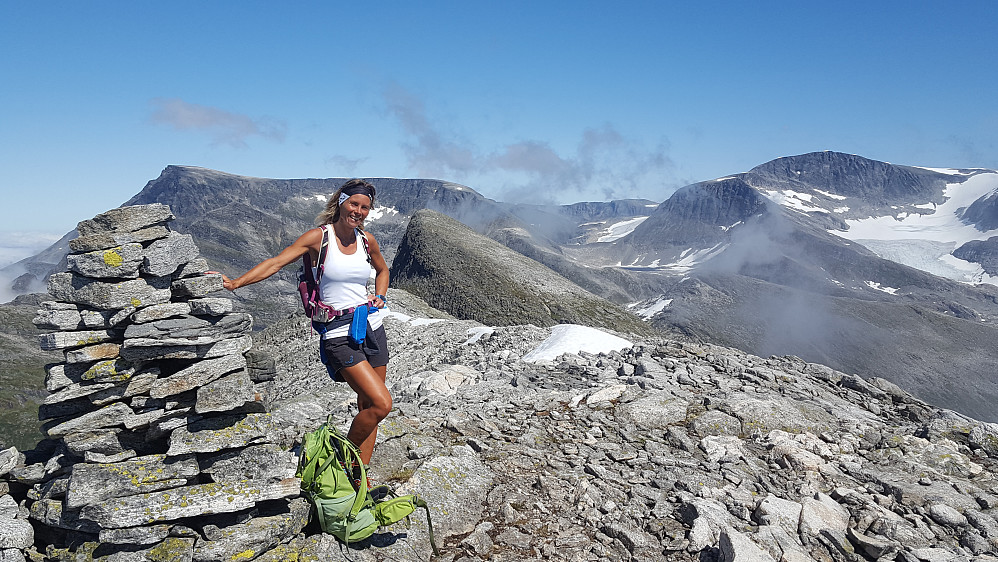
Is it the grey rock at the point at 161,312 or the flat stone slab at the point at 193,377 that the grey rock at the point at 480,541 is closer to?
the flat stone slab at the point at 193,377

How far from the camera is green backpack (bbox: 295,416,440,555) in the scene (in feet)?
20.1

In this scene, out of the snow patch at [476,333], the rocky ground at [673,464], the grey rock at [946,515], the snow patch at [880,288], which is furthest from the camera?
the snow patch at [880,288]

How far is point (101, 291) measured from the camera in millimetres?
6270

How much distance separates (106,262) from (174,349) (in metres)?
1.24

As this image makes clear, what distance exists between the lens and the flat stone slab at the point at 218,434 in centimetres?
608

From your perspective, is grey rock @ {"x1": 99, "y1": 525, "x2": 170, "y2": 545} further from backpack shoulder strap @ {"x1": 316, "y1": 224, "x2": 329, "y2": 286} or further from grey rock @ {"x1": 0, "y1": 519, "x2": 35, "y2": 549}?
backpack shoulder strap @ {"x1": 316, "y1": 224, "x2": 329, "y2": 286}

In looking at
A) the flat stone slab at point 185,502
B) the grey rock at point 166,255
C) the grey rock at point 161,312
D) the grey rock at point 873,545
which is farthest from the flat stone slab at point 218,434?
the grey rock at point 873,545

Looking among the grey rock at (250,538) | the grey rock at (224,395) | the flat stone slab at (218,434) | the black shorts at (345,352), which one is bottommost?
the grey rock at (250,538)

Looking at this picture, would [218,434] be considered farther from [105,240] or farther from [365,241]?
[365,241]

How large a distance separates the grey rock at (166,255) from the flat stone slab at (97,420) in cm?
161

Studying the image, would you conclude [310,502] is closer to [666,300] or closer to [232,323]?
[232,323]

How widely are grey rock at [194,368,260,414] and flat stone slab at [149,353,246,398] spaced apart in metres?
0.08

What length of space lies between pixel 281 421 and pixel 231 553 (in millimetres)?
4191

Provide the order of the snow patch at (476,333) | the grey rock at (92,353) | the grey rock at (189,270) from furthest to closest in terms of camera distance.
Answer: the snow patch at (476,333)
the grey rock at (189,270)
the grey rock at (92,353)
